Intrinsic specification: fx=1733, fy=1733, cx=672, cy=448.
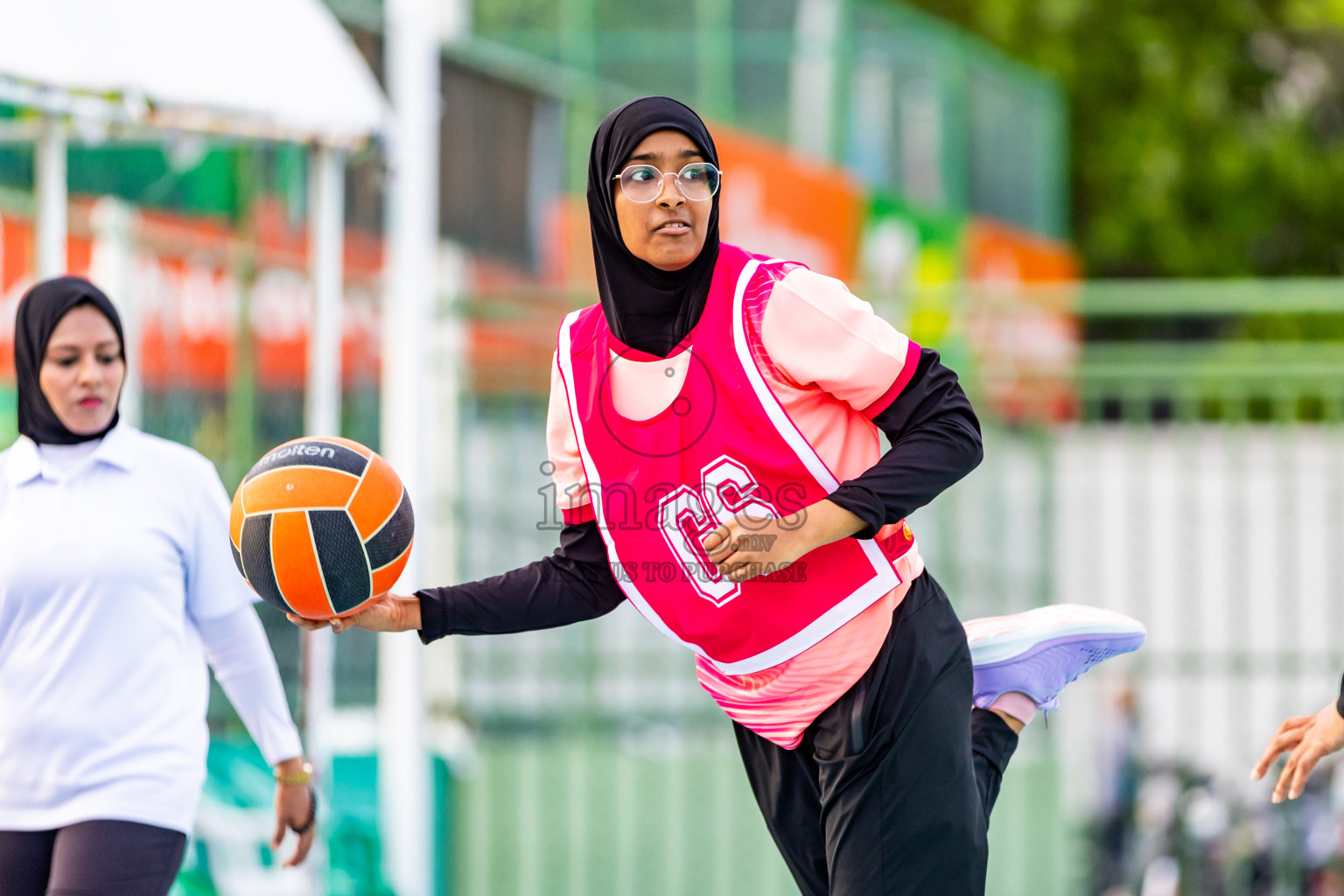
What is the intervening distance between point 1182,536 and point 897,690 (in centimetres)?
513

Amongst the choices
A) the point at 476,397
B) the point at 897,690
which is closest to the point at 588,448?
the point at 897,690

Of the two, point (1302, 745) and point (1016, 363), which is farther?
point (1016, 363)

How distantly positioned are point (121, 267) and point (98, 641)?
3709 mm

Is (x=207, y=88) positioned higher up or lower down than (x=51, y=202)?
higher up

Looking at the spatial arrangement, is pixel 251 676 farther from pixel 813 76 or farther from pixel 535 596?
pixel 813 76

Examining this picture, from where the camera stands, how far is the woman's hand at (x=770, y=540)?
298 centimetres

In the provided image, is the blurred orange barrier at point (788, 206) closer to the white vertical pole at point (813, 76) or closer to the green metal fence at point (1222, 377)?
the white vertical pole at point (813, 76)

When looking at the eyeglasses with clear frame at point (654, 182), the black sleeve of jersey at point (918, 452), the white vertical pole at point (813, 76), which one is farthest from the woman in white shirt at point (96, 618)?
the white vertical pole at point (813, 76)

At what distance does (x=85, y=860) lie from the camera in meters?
3.73

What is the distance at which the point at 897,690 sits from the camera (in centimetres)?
334

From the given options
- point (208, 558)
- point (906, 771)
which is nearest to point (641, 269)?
point (906, 771)

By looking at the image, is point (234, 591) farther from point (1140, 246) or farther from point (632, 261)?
point (1140, 246)

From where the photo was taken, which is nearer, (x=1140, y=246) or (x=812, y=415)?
(x=812, y=415)

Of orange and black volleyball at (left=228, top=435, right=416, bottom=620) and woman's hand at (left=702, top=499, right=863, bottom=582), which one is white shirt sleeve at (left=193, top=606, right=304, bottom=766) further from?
woman's hand at (left=702, top=499, right=863, bottom=582)
